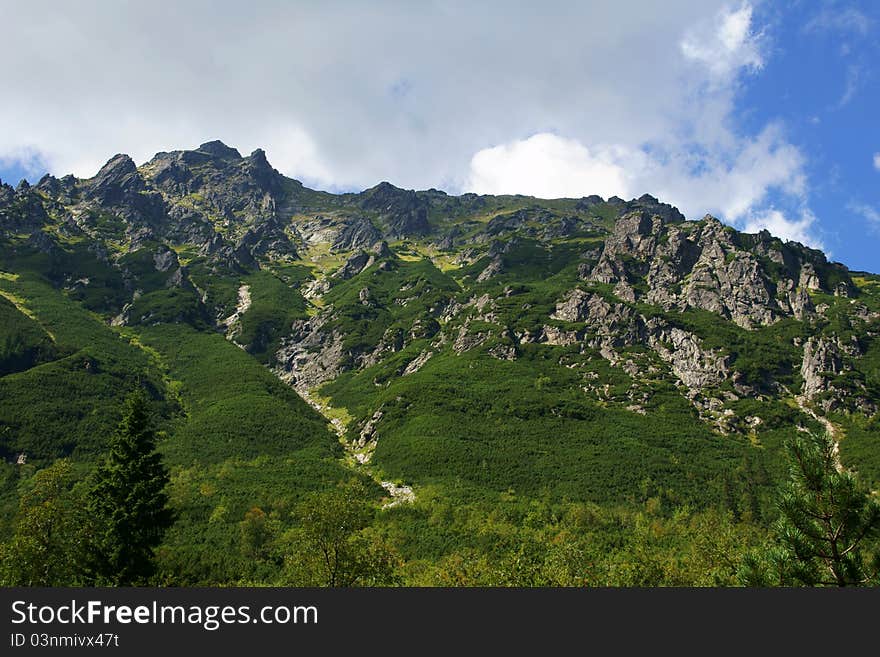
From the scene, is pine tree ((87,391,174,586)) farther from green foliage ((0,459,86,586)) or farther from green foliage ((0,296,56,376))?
green foliage ((0,296,56,376))

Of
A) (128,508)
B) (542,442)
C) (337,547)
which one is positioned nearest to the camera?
(337,547)

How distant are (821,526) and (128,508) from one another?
45.8m

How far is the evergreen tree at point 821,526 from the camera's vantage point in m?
16.5

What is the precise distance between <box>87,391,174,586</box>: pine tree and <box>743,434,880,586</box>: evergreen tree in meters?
43.2

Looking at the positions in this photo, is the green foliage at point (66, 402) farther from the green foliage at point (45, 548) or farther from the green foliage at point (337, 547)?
the green foliage at point (337, 547)

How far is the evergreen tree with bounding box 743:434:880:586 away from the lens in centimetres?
1655

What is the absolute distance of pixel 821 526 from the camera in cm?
1702

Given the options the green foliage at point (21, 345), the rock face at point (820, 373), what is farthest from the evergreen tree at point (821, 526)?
the green foliage at point (21, 345)

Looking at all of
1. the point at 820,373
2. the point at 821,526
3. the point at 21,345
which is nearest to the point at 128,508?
the point at 821,526

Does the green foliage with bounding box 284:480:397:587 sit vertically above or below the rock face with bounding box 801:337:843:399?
below

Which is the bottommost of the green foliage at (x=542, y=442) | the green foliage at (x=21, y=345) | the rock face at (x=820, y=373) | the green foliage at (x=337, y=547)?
the green foliage at (x=337, y=547)

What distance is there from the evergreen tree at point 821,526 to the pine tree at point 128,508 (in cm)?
4318

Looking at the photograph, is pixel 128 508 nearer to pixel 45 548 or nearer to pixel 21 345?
pixel 45 548

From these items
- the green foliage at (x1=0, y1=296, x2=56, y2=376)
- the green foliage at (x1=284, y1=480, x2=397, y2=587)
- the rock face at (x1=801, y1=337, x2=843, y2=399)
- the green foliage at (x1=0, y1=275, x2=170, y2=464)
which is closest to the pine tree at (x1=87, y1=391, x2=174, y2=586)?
the green foliage at (x1=284, y1=480, x2=397, y2=587)
